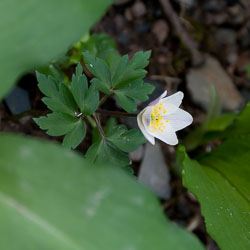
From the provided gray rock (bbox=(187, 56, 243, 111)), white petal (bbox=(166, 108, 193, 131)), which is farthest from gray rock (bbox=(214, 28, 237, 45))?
white petal (bbox=(166, 108, 193, 131))

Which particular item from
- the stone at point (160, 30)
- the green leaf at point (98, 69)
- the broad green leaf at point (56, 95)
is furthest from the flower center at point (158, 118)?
the stone at point (160, 30)

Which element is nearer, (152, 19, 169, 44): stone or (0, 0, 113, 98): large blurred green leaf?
(0, 0, 113, 98): large blurred green leaf

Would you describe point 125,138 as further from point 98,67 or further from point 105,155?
point 98,67

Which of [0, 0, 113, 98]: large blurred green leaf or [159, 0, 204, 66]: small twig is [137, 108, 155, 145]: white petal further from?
[159, 0, 204, 66]: small twig

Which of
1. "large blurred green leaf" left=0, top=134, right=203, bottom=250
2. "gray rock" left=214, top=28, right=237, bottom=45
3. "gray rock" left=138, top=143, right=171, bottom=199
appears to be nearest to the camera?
"large blurred green leaf" left=0, top=134, right=203, bottom=250

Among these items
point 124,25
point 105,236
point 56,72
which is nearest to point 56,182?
point 105,236

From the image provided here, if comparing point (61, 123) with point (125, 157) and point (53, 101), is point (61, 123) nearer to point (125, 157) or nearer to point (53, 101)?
point (53, 101)

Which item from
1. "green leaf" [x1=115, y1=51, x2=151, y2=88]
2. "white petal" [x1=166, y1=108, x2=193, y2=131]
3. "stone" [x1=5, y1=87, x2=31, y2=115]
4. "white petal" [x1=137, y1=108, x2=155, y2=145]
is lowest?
"white petal" [x1=166, y1=108, x2=193, y2=131]
